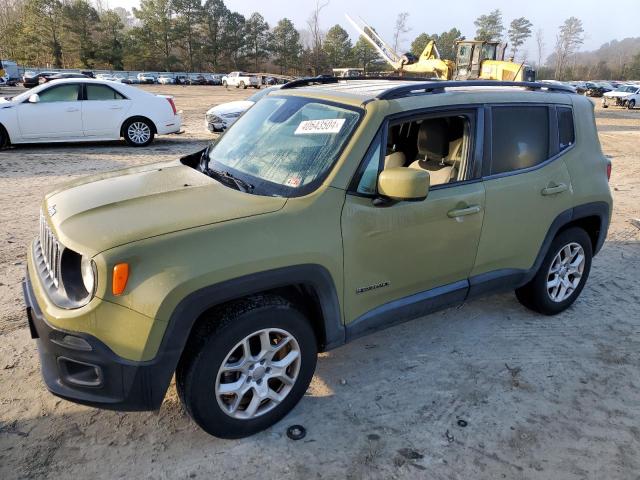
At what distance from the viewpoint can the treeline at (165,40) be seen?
74938mm

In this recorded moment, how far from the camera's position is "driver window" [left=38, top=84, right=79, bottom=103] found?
1034cm

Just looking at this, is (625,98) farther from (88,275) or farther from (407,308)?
(88,275)

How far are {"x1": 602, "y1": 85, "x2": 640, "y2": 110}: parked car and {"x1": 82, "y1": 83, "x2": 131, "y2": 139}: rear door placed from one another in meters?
32.0

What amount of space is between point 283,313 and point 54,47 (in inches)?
3469

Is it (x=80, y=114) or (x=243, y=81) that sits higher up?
(x=243, y=81)

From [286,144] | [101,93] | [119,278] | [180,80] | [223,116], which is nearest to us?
[119,278]

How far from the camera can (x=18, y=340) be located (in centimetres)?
349

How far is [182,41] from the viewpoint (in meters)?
88.7

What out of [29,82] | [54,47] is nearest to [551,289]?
[29,82]

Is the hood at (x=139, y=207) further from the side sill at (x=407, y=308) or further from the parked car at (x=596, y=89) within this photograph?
the parked car at (x=596, y=89)

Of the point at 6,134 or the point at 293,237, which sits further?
the point at 6,134

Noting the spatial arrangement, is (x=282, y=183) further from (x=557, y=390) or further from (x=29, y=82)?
(x=29, y=82)

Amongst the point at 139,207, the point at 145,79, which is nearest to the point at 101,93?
the point at 139,207

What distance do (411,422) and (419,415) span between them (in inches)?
3.3
